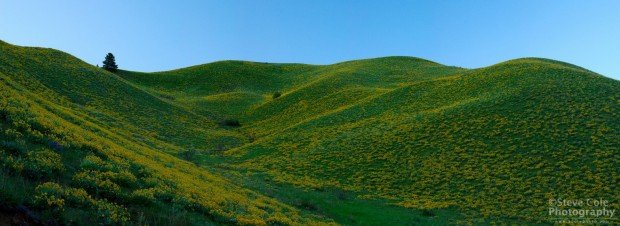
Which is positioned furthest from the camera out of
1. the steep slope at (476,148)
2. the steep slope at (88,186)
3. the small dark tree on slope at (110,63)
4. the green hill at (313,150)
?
the small dark tree on slope at (110,63)

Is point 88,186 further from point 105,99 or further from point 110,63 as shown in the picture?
point 110,63

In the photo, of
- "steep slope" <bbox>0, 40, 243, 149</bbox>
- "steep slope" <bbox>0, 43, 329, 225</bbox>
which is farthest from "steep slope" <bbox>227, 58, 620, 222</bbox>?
"steep slope" <bbox>0, 43, 329, 225</bbox>

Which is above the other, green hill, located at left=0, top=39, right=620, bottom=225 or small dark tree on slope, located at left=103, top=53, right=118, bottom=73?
small dark tree on slope, located at left=103, top=53, right=118, bottom=73

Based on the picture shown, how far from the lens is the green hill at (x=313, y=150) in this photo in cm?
1509

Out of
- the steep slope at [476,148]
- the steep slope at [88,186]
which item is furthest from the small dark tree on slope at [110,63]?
the steep slope at [88,186]

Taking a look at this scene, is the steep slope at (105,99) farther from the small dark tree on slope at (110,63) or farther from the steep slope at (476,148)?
the small dark tree on slope at (110,63)

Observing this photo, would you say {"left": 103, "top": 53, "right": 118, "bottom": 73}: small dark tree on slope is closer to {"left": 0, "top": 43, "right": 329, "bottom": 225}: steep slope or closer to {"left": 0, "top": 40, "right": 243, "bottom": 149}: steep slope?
{"left": 0, "top": 40, "right": 243, "bottom": 149}: steep slope

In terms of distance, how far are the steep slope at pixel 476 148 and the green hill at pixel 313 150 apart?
180 millimetres

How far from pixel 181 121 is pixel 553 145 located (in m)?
51.3

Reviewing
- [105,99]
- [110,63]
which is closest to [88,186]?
[105,99]

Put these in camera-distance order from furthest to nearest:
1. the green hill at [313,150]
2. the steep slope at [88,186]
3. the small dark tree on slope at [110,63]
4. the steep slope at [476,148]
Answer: the small dark tree on slope at [110,63] < the steep slope at [476,148] < the green hill at [313,150] < the steep slope at [88,186]

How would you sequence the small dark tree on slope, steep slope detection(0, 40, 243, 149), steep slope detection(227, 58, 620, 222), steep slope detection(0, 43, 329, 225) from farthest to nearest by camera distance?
the small dark tree on slope < steep slope detection(0, 40, 243, 149) < steep slope detection(227, 58, 620, 222) < steep slope detection(0, 43, 329, 225)

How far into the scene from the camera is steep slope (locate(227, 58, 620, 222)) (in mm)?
34688

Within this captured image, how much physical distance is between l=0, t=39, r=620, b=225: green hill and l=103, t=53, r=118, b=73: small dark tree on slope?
79.7ft
